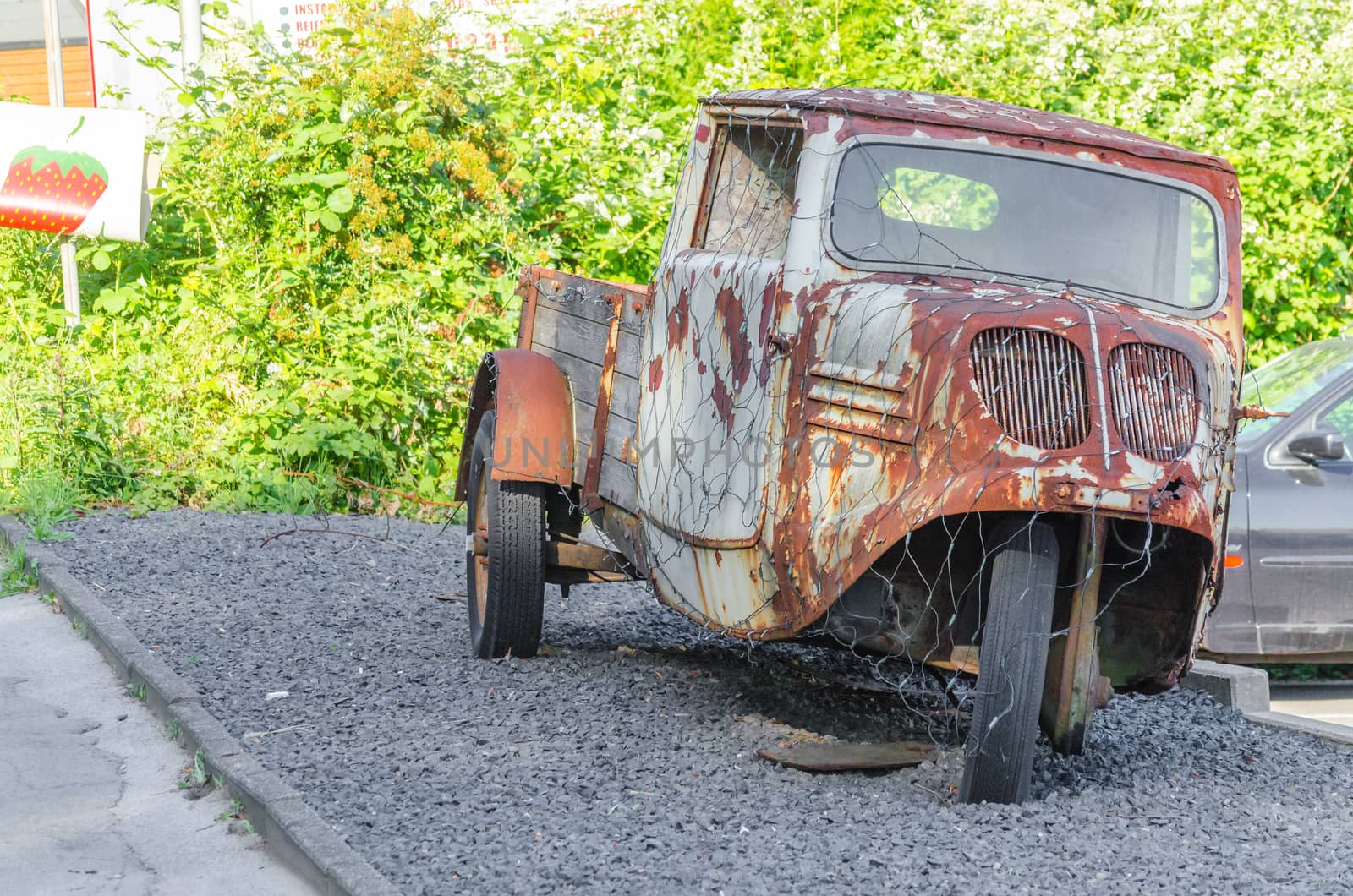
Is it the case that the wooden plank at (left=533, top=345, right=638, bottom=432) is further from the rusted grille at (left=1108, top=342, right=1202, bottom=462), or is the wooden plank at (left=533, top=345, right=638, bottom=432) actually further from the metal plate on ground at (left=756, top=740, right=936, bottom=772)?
the rusted grille at (left=1108, top=342, right=1202, bottom=462)

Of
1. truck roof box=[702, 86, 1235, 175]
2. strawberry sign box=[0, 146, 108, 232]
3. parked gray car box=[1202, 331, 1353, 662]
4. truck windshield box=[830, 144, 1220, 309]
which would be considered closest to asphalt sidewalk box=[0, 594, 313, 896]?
truck windshield box=[830, 144, 1220, 309]

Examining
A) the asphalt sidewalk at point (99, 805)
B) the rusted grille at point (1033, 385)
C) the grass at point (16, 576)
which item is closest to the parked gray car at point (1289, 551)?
the rusted grille at point (1033, 385)

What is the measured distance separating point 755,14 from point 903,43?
1.19 meters

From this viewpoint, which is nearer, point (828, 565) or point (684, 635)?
point (828, 565)

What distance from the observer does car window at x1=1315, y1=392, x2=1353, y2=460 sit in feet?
23.5

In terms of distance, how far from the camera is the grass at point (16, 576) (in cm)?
778

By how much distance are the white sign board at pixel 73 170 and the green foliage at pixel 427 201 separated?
0.56 m

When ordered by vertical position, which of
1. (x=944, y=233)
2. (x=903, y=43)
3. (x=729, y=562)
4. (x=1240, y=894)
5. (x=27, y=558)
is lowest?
(x=27, y=558)

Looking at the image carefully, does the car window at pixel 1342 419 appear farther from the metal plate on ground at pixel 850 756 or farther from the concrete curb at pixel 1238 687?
the metal plate on ground at pixel 850 756

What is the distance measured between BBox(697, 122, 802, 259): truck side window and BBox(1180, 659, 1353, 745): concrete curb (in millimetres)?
2531

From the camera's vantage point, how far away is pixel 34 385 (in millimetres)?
9641

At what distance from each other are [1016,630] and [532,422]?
2.55m

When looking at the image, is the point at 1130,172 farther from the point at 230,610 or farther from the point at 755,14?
the point at 755,14

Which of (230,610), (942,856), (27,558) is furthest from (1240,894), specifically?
(27,558)
